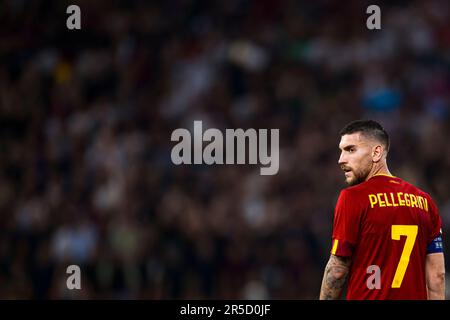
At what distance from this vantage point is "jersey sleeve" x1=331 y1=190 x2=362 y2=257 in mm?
4758

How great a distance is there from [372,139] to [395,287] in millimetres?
814

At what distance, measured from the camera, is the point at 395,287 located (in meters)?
4.76

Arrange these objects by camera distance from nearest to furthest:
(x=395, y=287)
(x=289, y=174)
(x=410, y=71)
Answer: (x=395, y=287)
(x=289, y=174)
(x=410, y=71)

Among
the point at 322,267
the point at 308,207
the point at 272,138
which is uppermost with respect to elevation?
the point at 272,138

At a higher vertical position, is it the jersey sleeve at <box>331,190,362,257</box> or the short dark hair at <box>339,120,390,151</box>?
the short dark hair at <box>339,120,390,151</box>

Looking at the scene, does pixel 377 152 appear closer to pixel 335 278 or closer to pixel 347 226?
pixel 347 226

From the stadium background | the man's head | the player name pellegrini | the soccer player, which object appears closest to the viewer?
the soccer player

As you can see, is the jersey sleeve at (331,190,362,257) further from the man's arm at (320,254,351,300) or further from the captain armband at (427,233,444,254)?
the captain armband at (427,233,444,254)

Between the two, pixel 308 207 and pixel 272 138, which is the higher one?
pixel 272 138

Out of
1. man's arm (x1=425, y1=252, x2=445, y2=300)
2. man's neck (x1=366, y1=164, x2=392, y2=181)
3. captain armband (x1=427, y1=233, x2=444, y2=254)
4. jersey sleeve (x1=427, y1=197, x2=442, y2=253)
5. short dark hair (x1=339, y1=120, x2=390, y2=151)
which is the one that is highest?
short dark hair (x1=339, y1=120, x2=390, y2=151)

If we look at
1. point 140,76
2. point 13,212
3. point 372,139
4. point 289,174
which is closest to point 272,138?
point 289,174

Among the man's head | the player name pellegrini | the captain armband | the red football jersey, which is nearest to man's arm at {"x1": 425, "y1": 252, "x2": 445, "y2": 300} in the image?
the captain armband

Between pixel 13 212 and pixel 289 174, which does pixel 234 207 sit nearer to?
pixel 289 174

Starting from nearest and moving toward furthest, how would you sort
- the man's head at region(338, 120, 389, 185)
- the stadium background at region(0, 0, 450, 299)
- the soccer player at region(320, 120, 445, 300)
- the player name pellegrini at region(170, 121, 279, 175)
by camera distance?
the soccer player at region(320, 120, 445, 300)
the man's head at region(338, 120, 389, 185)
the stadium background at region(0, 0, 450, 299)
the player name pellegrini at region(170, 121, 279, 175)
